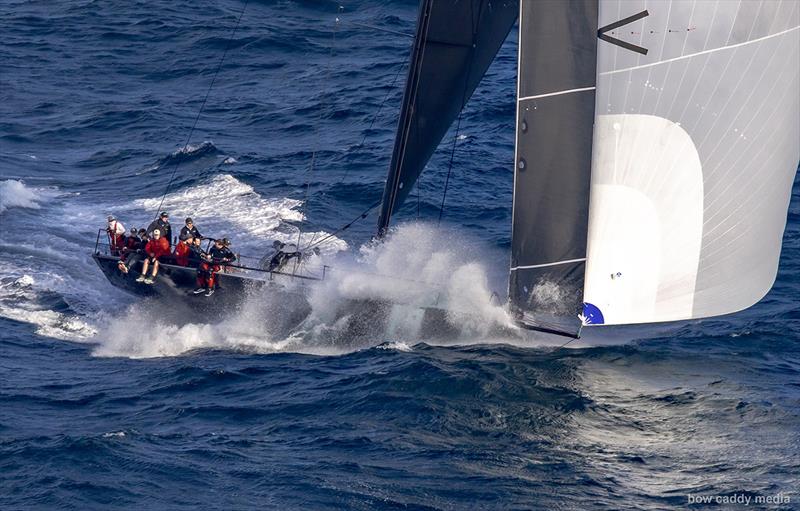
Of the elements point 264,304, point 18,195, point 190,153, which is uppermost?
point 190,153

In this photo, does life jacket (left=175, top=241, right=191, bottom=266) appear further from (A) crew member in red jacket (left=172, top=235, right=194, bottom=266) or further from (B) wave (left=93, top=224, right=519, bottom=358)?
(B) wave (left=93, top=224, right=519, bottom=358)

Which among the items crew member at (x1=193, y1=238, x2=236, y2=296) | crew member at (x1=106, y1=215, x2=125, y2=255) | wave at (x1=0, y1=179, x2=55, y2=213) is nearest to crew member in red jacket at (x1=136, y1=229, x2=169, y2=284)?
crew member at (x1=106, y1=215, x2=125, y2=255)

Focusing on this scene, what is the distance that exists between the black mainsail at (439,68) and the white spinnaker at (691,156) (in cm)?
342

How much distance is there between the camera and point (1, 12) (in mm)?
47812

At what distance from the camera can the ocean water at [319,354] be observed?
66.2ft

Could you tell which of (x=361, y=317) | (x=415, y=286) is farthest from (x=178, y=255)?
(x=415, y=286)

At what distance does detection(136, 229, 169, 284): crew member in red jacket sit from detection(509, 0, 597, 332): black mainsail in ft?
26.8

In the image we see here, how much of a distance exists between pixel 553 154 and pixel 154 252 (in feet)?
31.9

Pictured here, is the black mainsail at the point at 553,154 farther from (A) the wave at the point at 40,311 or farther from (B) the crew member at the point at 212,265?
(A) the wave at the point at 40,311

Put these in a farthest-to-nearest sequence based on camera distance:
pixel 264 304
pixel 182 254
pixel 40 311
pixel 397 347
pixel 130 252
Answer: pixel 40 311, pixel 130 252, pixel 182 254, pixel 264 304, pixel 397 347

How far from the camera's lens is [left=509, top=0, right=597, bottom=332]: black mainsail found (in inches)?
855

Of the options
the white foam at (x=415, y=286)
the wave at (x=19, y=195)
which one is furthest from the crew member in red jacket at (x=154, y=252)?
the wave at (x=19, y=195)

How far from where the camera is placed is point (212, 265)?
27.2 meters

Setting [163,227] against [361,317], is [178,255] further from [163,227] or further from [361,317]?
[361,317]
